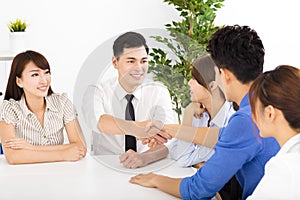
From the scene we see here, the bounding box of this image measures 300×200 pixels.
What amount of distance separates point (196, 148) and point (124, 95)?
46cm

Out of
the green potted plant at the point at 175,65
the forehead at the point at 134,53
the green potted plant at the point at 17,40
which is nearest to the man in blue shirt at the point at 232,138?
the green potted plant at the point at 175,65

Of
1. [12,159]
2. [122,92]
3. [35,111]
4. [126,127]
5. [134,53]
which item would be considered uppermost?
[134,53]

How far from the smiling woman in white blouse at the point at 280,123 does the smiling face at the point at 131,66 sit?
0.99ft

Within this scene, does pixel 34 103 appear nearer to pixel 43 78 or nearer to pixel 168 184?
pixel 43 78

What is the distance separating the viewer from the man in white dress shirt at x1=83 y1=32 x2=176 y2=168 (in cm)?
134

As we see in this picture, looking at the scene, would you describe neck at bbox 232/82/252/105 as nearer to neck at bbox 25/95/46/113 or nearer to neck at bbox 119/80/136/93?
neck at bbox 119/80/136/93

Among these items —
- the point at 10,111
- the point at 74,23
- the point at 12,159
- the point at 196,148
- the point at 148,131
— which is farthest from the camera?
the point at 74,23

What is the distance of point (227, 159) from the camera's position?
1.44m

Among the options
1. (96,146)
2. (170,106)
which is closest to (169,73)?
(170,106)

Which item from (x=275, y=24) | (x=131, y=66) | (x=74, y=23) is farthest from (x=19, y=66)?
(x=275, y=24)

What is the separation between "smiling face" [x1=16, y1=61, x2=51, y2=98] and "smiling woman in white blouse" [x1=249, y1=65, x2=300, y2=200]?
966 mm

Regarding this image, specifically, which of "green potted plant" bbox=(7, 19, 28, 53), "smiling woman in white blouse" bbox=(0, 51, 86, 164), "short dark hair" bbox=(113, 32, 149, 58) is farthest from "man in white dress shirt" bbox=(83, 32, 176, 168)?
"green potted plant" bbox=(7, 19, 28, 53)

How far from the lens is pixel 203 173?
146 cm

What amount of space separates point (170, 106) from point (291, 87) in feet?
1.05
